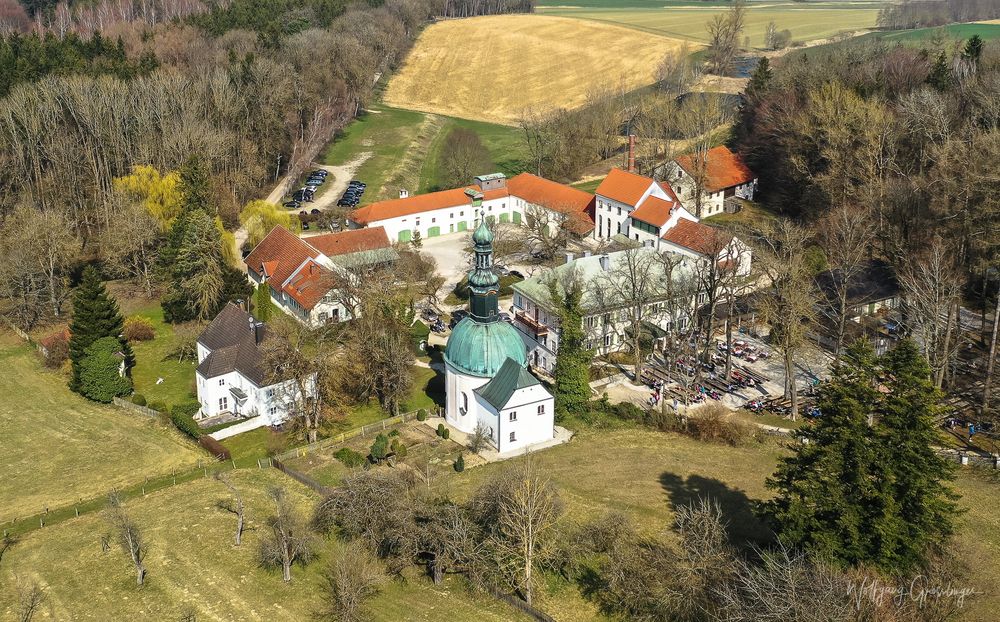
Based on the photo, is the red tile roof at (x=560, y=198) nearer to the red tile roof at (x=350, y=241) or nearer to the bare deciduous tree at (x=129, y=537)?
the red tile roof at (x=350, y=241)

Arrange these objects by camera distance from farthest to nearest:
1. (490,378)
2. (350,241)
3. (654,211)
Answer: (654,211)
(350,241)
(490,378)

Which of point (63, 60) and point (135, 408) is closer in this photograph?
point (135, 408)

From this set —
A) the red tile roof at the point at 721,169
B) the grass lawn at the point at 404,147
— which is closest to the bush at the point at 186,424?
the grass lawn at the point at 404,147

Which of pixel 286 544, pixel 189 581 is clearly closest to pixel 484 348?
pixel 286 544

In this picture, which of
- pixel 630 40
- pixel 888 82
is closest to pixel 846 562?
pixel 888 82

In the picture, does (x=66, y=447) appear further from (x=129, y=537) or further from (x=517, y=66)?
(x=517, y=66)

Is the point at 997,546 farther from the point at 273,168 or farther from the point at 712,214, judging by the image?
the point at 273,168

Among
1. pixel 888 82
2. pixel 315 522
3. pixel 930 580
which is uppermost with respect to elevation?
pixel 888 82
